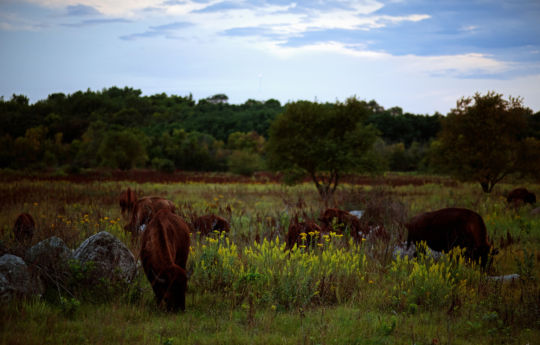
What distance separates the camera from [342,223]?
9.80 meters

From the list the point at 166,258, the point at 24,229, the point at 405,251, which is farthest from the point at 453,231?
the point at 24,229

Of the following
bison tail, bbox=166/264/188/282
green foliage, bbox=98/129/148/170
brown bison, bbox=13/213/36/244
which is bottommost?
brown bison, bbox=13/213/36/244

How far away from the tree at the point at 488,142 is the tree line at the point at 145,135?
277 centimetres

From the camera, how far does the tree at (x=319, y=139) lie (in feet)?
70.6

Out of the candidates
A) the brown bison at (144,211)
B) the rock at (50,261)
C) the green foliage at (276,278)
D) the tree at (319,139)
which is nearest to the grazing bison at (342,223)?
the green foliage at (276,278)

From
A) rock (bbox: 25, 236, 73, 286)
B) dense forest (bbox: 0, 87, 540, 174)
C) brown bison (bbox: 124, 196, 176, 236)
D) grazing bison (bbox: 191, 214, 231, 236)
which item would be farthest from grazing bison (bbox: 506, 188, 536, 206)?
rock (bbox: 25, 236, 73, 286)

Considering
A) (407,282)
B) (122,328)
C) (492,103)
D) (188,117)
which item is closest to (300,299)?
(407,282)

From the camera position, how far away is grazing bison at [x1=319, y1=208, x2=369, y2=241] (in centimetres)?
970

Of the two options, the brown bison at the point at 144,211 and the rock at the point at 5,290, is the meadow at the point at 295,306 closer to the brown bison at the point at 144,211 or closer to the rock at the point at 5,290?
the rock at the point at 5,290

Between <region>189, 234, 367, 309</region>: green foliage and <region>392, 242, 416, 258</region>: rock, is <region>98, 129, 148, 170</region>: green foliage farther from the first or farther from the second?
<region>392, 242, 416, 258</region>: rock

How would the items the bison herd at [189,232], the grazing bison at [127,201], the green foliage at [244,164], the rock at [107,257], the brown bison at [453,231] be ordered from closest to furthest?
the bison herd at [189,232]
the rock at [107,257]
the brown bison at [453,231]
the grazing bison at [127,201]
the green foliage at [244,164]

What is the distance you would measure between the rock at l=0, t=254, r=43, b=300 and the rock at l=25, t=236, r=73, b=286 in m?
0.24

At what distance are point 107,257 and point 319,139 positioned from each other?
17363mm

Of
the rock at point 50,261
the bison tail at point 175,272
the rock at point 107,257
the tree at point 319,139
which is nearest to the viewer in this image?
the bison tail at point 175,272
